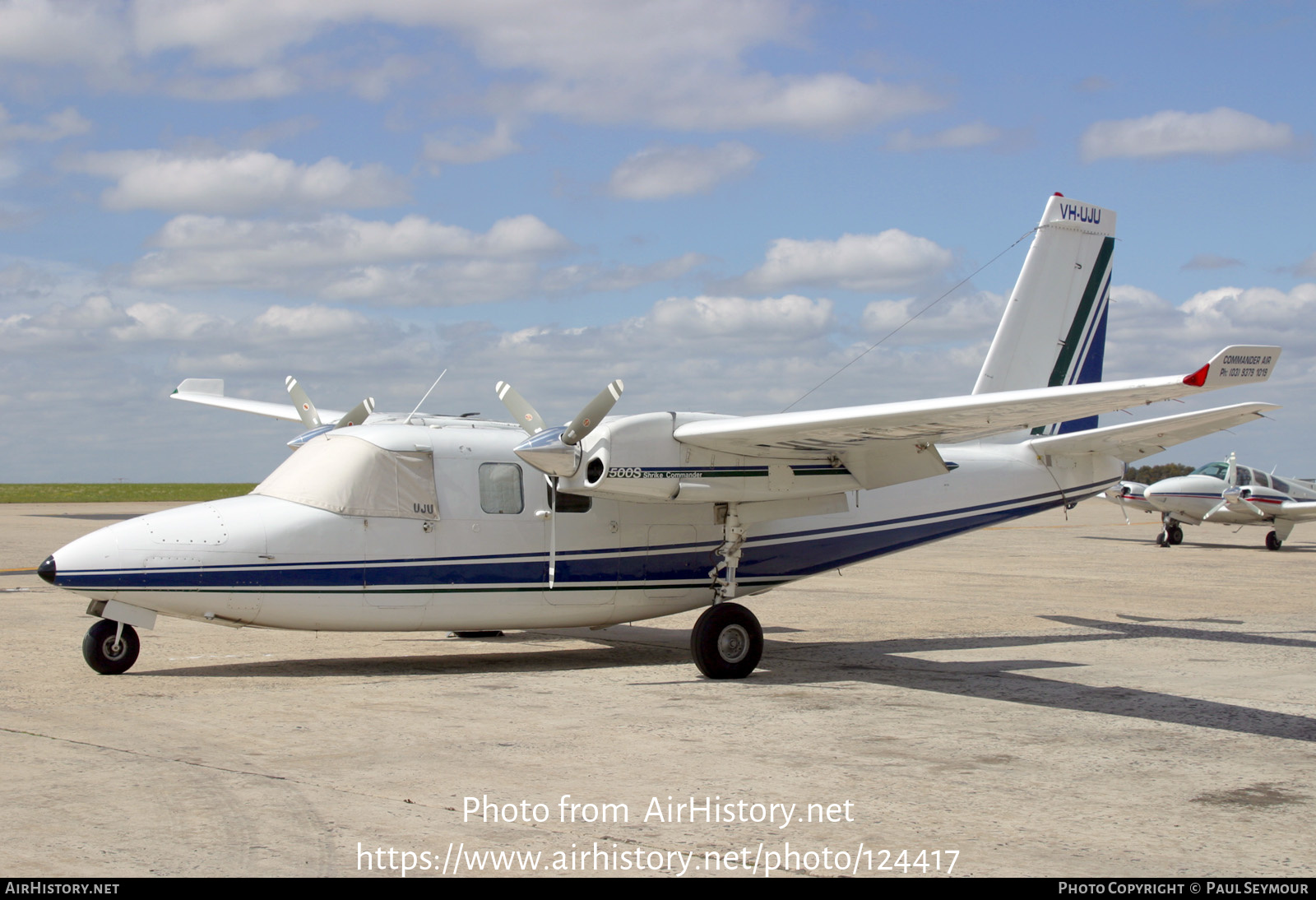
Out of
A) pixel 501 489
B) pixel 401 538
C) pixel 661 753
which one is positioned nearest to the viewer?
pixel 661 753

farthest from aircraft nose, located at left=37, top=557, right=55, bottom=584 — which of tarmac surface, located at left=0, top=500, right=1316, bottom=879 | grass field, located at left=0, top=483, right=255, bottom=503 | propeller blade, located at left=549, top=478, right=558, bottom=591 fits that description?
grass field, located at left=0, top=483, right=255, bottom=503

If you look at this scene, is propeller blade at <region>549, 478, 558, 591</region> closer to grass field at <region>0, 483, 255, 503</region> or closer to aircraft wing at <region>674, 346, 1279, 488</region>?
aircraft wing at <region>674, 346, 1279, 488</region>

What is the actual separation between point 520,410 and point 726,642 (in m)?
3.28

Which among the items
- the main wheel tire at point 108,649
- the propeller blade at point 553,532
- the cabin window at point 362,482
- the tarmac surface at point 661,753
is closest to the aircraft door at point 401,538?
the cabin window at point 362,482

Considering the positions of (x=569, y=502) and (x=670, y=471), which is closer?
(x=670, y=471)

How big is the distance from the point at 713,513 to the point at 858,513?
2.14m

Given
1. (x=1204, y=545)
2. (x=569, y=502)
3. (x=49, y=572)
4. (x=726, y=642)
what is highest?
(x=569, y=502)

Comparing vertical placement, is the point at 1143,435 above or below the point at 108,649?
above

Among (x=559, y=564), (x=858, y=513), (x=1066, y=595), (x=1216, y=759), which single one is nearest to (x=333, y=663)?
(x=559, y=564)

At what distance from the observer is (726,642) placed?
1128 centimetres

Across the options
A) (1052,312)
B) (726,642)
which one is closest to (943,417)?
(726,642)

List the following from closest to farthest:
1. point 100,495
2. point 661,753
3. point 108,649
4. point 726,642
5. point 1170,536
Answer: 1. point 661,753
2. point 108,649
3. point 726,642
4. point 1170,536
5. point 100,495

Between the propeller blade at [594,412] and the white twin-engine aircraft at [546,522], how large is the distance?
19 millimetres

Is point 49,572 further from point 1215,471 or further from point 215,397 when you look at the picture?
point 1215,471
